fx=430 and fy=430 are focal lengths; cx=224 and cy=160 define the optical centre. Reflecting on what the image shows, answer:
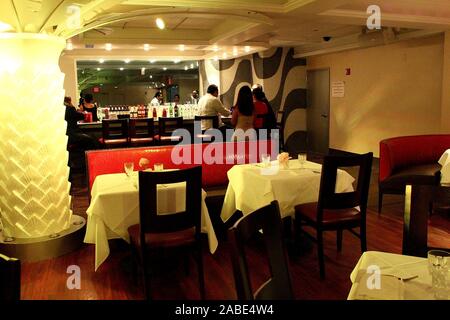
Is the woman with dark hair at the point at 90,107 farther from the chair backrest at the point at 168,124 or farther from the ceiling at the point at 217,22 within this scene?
the chair backrest at the point at 168,124

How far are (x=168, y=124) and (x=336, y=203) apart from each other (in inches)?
174

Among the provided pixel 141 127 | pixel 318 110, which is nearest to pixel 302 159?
pixel 141 127

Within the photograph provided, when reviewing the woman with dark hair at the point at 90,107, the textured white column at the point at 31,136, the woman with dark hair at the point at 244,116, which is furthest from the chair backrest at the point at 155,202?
the woman with dark hair at the point at 90,107

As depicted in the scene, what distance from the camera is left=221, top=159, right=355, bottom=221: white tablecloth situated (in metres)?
3.75

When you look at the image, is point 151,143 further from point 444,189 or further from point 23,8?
point 444,189

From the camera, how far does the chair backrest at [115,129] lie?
688 cm

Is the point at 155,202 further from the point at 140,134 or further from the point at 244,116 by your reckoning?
the point at 140,134

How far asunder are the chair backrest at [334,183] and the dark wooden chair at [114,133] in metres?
4.30

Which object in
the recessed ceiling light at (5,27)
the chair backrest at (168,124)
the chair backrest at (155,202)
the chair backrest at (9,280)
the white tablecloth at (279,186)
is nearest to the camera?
the chair backrest at (9,280)

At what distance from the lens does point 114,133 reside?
7199mm

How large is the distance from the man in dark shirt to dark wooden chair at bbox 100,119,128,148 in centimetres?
22

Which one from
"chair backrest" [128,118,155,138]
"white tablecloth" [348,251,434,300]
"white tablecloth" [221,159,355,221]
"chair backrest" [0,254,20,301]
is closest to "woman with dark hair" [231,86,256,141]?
"chair backrest" [128,118,155,138]

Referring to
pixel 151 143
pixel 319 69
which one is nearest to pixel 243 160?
pixel 151 143
